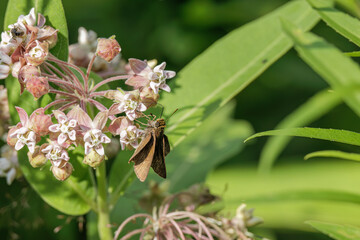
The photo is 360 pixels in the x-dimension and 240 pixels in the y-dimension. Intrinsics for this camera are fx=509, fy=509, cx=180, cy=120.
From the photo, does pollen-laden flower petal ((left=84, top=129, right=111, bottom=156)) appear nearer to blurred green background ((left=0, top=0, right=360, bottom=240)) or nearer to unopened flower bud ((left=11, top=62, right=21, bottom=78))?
unopened flower bud ((left=11, top=62, right=21, bottom=78))

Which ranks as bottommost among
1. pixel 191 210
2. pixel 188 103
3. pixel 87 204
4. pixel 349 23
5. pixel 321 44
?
pixel 87 204

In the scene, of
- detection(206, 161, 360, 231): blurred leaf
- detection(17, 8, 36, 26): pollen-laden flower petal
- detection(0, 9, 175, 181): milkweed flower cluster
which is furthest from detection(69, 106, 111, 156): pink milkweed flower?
detection(206, 161, 360, 231): blurred leaf

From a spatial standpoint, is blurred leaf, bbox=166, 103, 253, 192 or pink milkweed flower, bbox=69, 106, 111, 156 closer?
pink milkweed flower, bbox=69, 106, 111, 156

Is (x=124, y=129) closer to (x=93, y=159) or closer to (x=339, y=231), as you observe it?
(x=93, y=159)

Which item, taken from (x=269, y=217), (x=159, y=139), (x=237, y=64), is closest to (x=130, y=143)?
(x=159, y=139)

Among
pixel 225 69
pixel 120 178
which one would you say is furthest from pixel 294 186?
pixel 120 178

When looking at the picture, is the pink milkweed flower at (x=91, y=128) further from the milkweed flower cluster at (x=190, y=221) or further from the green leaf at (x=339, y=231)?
the green leaf at (x=339, y=231)

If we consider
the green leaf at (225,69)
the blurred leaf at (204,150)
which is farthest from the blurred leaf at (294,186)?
the green leaf at (225,69)

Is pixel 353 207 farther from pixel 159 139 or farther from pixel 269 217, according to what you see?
pixel 159 139
